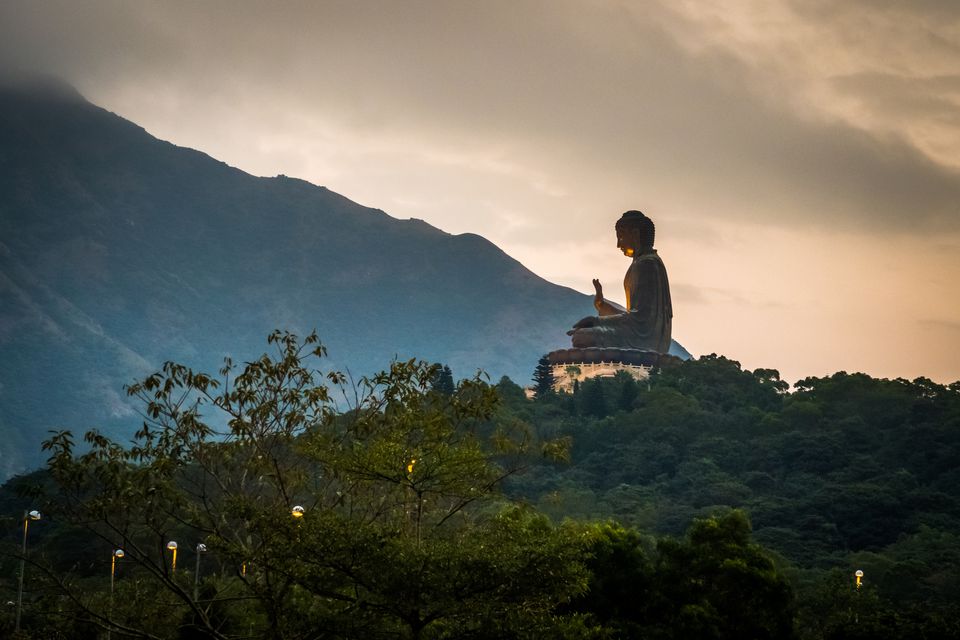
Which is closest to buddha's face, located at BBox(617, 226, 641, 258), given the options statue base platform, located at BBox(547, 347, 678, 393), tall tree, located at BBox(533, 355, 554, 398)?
statue base platform, located at BBox(547, 347, 678, 393)

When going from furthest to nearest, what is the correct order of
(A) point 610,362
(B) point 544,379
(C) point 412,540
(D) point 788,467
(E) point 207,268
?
(E) point 207,268, (B) point 544,379, (A) point 610,362, (D) point 788,467, (C) point 412,540

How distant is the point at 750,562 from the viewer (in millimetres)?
27844

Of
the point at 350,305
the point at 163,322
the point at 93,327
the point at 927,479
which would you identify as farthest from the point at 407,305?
the point at 927,479

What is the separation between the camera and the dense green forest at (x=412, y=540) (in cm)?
1884

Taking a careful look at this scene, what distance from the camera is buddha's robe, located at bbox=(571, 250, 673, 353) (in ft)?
234

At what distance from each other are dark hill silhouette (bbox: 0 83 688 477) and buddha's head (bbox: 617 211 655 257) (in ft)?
219

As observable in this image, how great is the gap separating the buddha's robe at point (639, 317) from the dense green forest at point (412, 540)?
20.2m

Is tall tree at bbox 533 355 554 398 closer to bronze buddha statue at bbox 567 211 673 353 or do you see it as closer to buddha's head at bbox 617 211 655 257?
bronze buddha statue at bbox 567 211 673 353

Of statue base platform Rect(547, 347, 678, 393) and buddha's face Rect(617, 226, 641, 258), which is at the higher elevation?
buddha's face Rect(617, 226, 641, 258)

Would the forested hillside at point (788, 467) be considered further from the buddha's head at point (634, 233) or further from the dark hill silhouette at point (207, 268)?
the dark hill silhouette at point (207, 268)

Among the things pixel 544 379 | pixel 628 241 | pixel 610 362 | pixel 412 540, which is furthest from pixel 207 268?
pixel 412 540

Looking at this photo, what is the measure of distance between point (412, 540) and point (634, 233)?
55.0 metres

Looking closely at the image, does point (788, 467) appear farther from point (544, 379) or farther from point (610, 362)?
point (544, 379)

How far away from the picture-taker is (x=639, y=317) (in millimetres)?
71812
